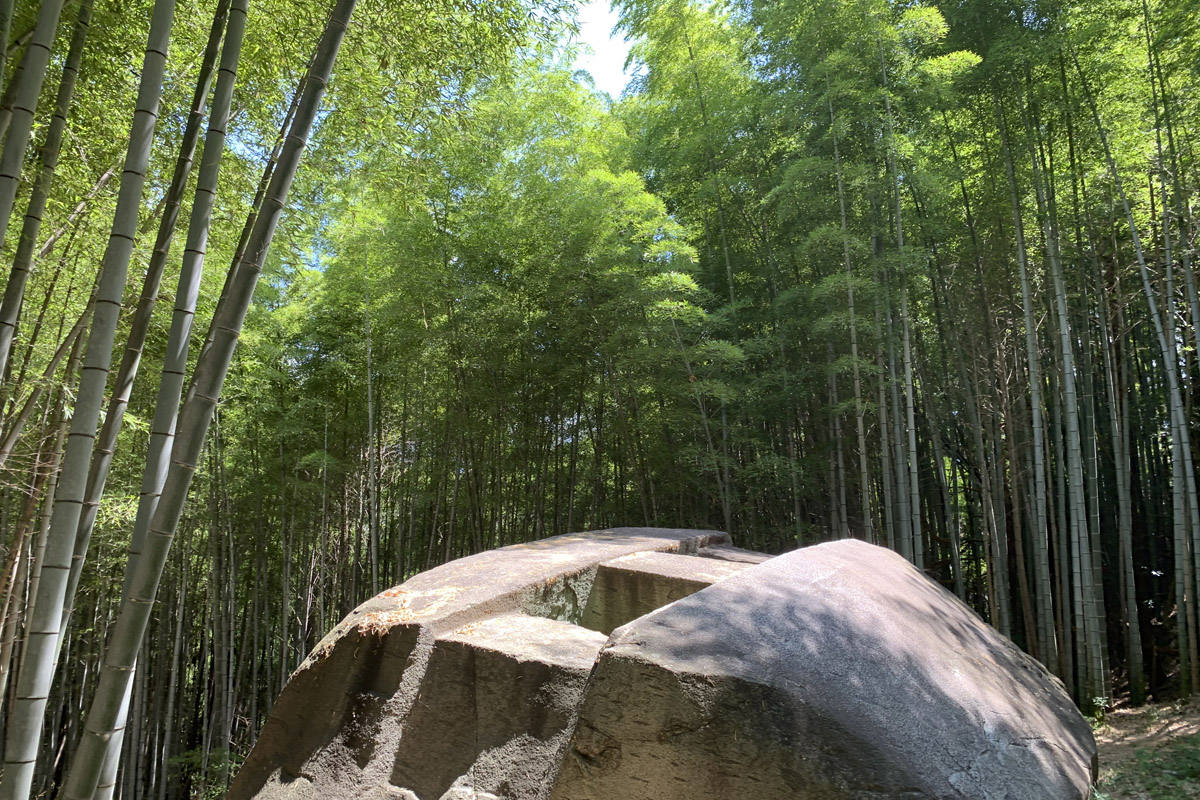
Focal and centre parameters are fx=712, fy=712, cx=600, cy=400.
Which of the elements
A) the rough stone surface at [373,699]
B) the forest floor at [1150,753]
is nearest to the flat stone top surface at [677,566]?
the rough stone surface at [373,699]

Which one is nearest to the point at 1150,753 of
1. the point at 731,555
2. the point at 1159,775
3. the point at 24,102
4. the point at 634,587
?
the point at 1159,775

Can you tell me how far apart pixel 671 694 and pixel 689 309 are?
14.0ft

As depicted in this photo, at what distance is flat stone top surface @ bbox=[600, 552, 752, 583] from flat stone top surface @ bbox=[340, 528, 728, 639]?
101mm

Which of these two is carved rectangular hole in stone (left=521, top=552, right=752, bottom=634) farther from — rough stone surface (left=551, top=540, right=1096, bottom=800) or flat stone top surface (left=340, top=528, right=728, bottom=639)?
rough stone surface (left=551, top=540, right=1096, bottom=800)

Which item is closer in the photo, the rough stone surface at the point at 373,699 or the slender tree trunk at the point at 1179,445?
the rough stone surface at the point at 373,699

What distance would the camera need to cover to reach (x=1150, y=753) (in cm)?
410

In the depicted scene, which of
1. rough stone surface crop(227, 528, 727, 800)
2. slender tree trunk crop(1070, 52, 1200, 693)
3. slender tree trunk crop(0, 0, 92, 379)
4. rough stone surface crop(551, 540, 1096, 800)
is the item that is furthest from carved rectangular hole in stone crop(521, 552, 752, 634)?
slender tree trunk crop(1070, 52, 1200, 693)

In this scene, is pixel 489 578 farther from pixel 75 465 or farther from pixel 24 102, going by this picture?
pixel 24 102

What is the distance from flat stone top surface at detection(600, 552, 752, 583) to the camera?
3.13 metres

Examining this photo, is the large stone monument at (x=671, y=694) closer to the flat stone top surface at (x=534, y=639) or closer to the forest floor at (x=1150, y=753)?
the flat stone top surface at (x=534, y=639)

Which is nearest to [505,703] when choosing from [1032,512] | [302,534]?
[1032,512]

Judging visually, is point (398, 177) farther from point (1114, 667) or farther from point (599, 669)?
point (1114, 667)

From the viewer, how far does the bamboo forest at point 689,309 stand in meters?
3.83

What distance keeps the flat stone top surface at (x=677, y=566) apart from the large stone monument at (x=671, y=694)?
0.05 ft
